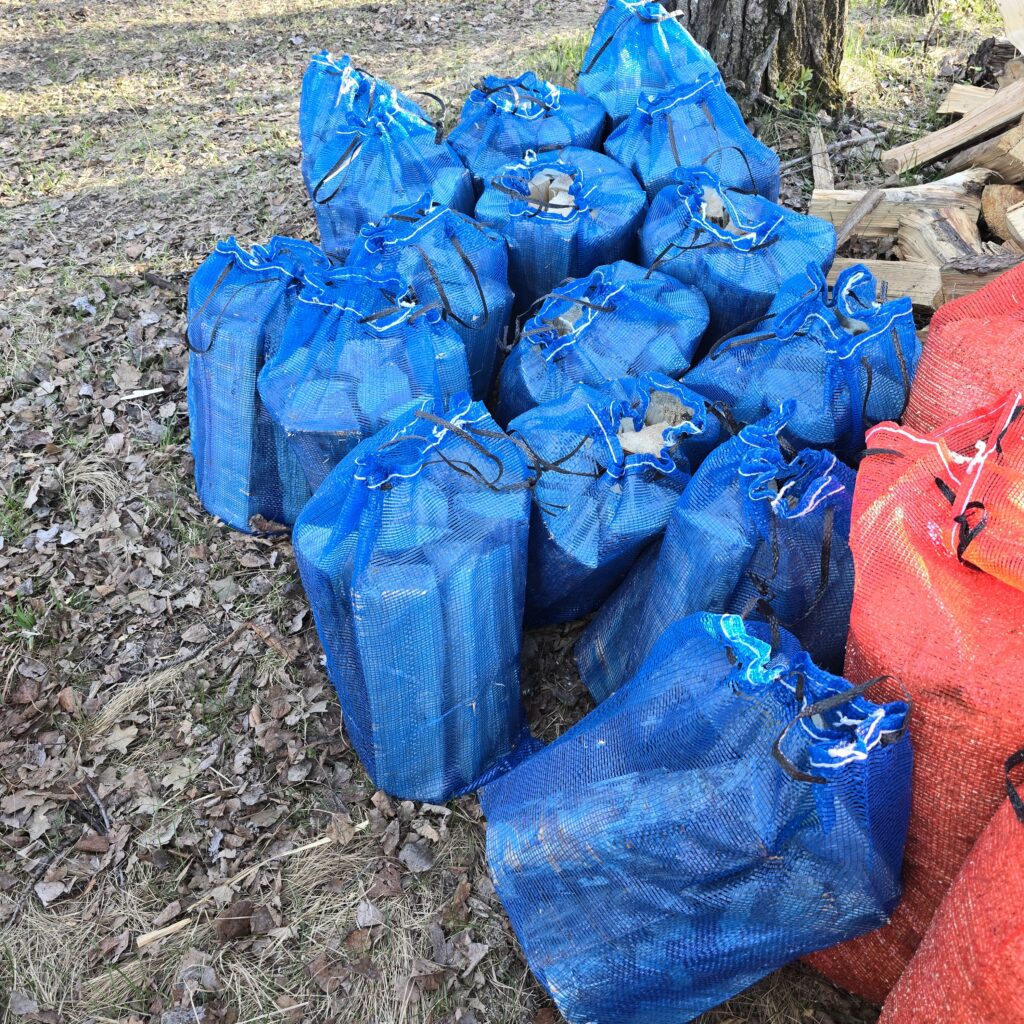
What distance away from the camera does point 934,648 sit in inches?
62.7

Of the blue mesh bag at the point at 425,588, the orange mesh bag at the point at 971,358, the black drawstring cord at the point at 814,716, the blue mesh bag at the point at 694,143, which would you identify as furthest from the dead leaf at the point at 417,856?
the blue mesh bag at the point at 694,143

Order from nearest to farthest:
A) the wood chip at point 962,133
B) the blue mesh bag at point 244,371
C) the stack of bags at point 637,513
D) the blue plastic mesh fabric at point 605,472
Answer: the stack of bags at point 637,513 → the blue plastic mesh fabric at point 605,472 → the blue mesh bag at point 244,371 → the wood chip at point 962,133

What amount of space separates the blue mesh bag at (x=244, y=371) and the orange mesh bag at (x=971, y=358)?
1.70 meters

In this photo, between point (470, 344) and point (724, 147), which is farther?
point (724, 147)

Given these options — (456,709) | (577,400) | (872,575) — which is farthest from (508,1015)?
(577,400)

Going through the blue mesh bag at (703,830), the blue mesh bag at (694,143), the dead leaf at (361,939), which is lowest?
the dead leaf at (361,939)

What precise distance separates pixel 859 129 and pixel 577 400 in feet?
8.94

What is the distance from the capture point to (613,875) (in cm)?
170

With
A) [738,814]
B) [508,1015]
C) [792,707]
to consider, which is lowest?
[508,1015]

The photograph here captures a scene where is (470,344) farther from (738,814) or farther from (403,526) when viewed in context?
(738,814)

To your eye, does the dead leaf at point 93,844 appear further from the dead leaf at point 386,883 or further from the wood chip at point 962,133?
the wood chip at point 962,133

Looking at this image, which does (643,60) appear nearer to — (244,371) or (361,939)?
(244,371)

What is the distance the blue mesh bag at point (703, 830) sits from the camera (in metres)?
1.52

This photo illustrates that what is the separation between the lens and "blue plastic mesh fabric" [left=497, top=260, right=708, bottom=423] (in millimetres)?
2568
